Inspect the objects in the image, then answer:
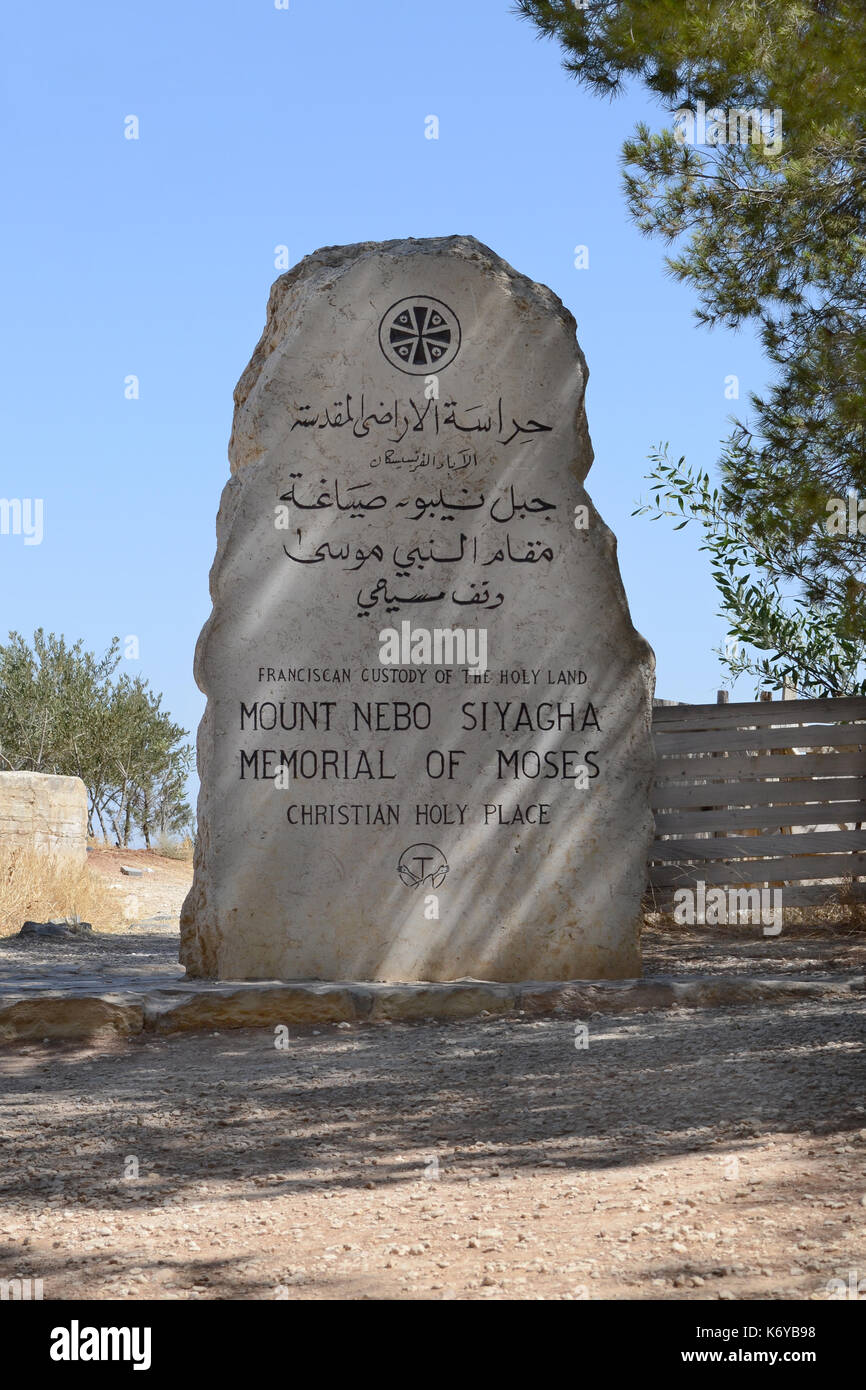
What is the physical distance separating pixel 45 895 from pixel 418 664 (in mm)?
6980

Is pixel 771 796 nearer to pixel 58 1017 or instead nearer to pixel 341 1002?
pixel 341 1002

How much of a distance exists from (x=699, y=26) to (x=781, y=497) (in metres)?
3.09

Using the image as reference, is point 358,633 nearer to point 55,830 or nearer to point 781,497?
point 781,497

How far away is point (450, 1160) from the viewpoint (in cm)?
418

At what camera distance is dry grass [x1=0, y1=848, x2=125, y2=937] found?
11539 millimetres

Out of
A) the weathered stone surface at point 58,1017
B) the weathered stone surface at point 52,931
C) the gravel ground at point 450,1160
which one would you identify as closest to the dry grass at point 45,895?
the weathered stone surface at point 52,931

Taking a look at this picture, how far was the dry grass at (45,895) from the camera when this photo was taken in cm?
1154

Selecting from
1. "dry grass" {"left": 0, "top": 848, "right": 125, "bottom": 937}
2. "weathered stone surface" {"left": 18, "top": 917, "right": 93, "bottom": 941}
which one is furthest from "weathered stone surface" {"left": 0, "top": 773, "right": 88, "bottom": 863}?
"weathered stone surface" {"left": 18, "top": 917, "right": 93, "bottom": 941}

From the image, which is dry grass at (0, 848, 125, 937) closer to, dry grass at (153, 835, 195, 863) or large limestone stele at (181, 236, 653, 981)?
large limestone stele at (181, 236, 653, 981)

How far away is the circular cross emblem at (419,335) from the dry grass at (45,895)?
649 cm

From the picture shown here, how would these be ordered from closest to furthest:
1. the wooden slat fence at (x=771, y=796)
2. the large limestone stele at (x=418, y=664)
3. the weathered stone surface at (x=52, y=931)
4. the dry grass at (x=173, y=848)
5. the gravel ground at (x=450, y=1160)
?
the gravel ground at (x=450, y=1160), the large limestone stele at (x=418, y=664), the wooden slat fence at (x=771, y=796), the weathered stone surface at (x=52, y=931), the dry grass at (x=173, y=848)

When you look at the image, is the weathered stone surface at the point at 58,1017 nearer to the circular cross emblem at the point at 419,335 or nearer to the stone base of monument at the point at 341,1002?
the stone base of monument at the point at 341,1002

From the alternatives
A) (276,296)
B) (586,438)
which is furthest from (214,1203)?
(276,296)

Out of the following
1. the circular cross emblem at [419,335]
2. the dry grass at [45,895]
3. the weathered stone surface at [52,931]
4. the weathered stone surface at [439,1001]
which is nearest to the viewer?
the weathered stone surface at [439,1001]
